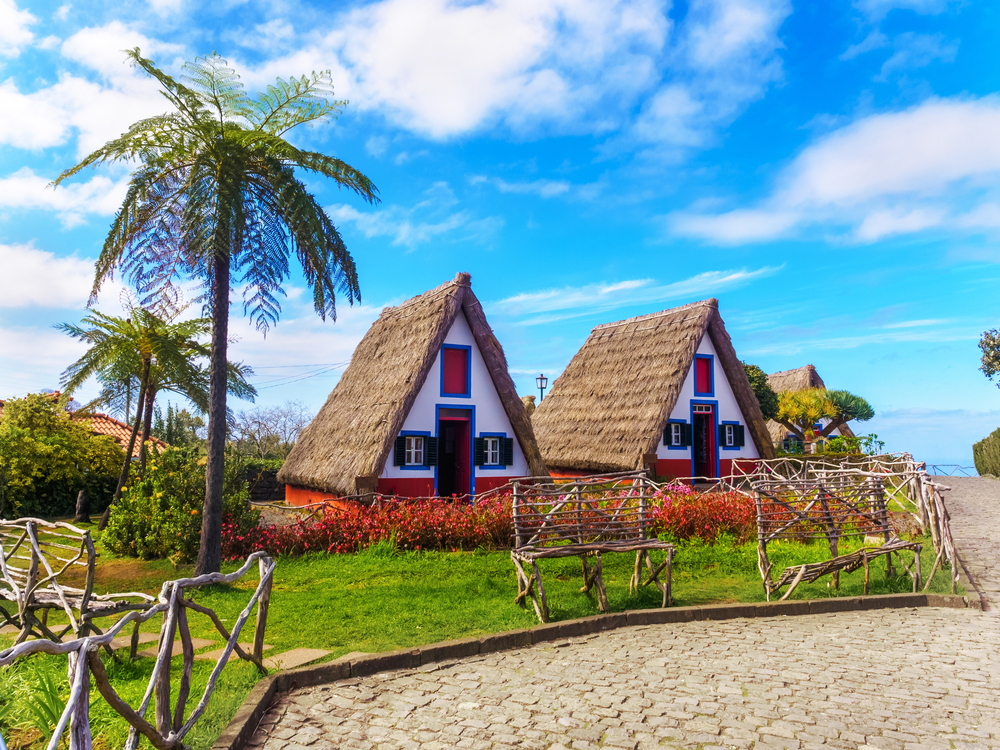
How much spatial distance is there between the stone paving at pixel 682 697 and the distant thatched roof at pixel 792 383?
92.7 feet

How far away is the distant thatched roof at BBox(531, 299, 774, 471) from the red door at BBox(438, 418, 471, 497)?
4011 millimetres

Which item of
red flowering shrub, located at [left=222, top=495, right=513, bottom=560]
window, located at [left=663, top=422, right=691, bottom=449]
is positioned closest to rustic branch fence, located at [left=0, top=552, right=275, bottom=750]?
red flowering shrub, located at [left=222, top=495, right=513, bottom=560]

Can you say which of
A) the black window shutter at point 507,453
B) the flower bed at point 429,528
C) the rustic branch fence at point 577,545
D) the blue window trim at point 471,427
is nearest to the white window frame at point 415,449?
the blue window trim at point 471,427

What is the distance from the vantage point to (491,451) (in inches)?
666

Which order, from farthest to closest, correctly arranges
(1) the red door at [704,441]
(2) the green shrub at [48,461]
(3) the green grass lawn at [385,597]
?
(1) the red door at [704,441] < (2) the green shrub at [48,461] < (3) the green grass lawn at [385,597]

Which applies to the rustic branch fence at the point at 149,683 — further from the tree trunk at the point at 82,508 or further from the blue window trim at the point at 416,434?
the tree trunk at the point at 82,508

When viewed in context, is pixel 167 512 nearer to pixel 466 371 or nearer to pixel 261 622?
pixel 261 622

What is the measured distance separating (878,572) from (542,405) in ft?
51.2

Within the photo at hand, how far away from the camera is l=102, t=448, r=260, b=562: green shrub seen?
11070mm

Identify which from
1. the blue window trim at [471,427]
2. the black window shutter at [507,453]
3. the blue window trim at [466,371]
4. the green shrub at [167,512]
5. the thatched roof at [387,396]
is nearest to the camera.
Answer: the green shrub at [167,512]

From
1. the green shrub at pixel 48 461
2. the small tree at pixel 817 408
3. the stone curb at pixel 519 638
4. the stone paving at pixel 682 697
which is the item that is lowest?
the stone paving at pixel 682 697

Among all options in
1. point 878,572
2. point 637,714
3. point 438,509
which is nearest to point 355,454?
point 438,509

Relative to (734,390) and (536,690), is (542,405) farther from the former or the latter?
(536,690)

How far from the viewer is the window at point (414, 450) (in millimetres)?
15891
